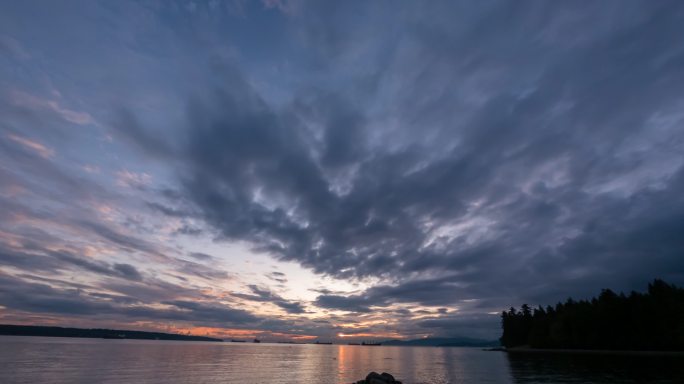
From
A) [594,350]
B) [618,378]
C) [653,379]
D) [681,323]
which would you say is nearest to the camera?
[653,379]

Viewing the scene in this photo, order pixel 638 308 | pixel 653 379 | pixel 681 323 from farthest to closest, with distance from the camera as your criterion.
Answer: pixel 638 308
pixel 681 323
pixel 653 379

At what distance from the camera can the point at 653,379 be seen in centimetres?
6569

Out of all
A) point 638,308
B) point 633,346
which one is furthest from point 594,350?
point 638,308

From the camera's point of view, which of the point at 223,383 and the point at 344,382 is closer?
the point at 223,383

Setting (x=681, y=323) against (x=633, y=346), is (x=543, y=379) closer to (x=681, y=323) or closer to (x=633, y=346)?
(x=681, y=323)

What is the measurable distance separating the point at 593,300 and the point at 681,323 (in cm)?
4900

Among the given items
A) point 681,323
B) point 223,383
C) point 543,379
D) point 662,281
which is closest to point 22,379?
point 223,383

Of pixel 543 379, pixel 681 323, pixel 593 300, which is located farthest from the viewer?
pixel 593 300

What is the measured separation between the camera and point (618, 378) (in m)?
69.9

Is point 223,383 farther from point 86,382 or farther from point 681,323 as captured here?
point 681,323

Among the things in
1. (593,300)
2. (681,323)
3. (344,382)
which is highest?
(593,300)

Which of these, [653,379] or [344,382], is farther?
[344,382]

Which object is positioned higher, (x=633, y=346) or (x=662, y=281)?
(x=662, y=281)

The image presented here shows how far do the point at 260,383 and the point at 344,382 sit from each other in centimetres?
1678
